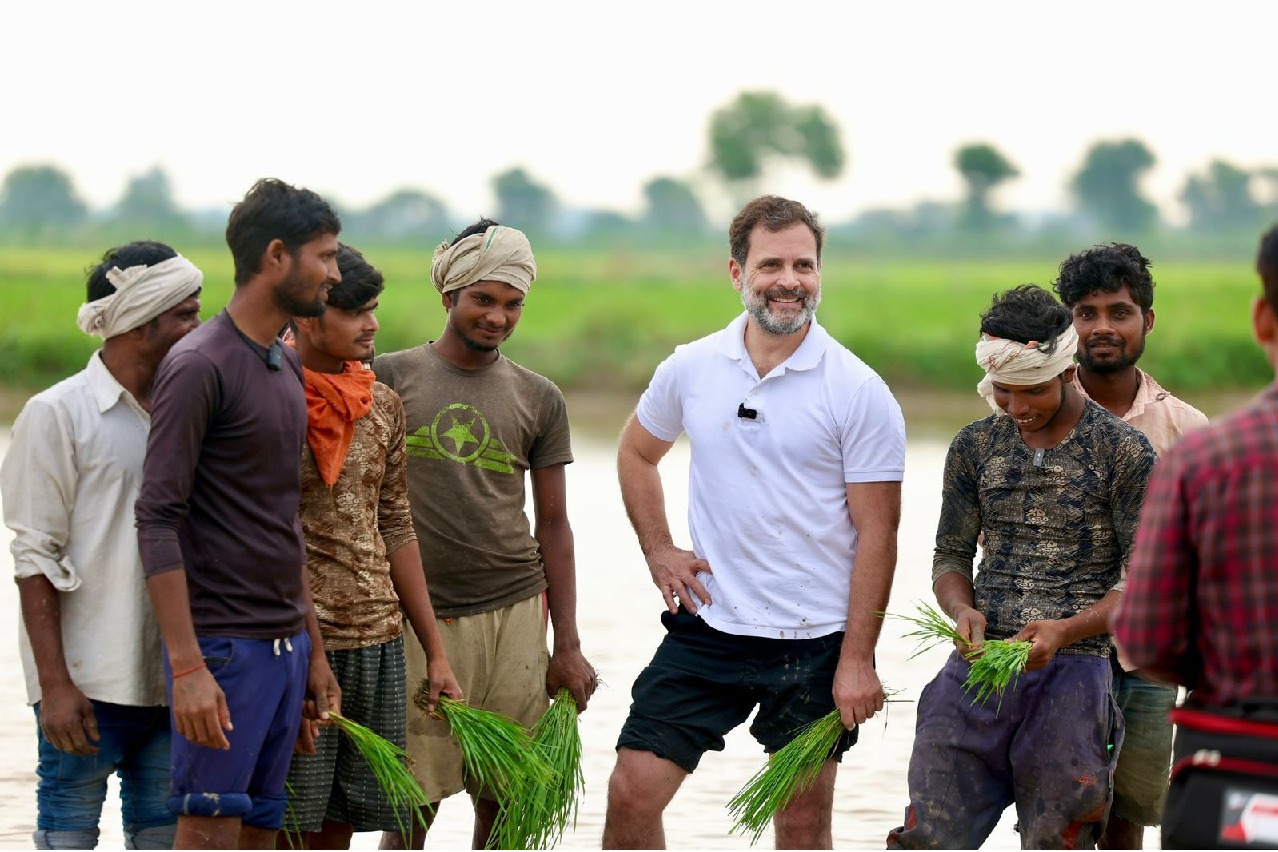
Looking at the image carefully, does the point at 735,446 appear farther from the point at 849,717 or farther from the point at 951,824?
the point at 951,824

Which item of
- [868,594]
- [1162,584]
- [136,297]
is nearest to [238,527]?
[136,297]

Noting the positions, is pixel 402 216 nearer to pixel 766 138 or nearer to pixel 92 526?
pixel 766 138

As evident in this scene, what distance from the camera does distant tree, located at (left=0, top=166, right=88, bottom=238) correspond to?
59.7 metres

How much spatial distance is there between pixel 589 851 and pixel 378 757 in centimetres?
168

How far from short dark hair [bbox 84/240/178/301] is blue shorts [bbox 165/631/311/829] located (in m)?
0.91

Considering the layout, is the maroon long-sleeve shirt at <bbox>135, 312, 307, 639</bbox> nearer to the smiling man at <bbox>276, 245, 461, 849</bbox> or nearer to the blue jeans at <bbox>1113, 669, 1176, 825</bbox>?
the smiling man at <bbox>276, 245, 461, 849</bbox>

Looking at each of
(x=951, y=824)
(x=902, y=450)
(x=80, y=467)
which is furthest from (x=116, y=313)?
(x=951, y=824)

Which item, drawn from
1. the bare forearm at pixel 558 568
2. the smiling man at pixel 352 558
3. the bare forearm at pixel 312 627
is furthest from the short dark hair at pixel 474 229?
the bare forearm at pixel 312 627

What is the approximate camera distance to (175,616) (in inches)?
155

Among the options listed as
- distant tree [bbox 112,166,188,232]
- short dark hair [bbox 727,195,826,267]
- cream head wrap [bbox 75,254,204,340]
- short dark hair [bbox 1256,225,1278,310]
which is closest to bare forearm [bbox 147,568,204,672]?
cream head wrap [bbox 75,254,204,340]

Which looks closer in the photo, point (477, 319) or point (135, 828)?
point (135, 828)

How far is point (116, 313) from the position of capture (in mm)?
4301

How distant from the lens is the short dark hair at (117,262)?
171 inches

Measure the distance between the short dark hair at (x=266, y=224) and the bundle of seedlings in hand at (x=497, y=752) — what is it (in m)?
1.36
